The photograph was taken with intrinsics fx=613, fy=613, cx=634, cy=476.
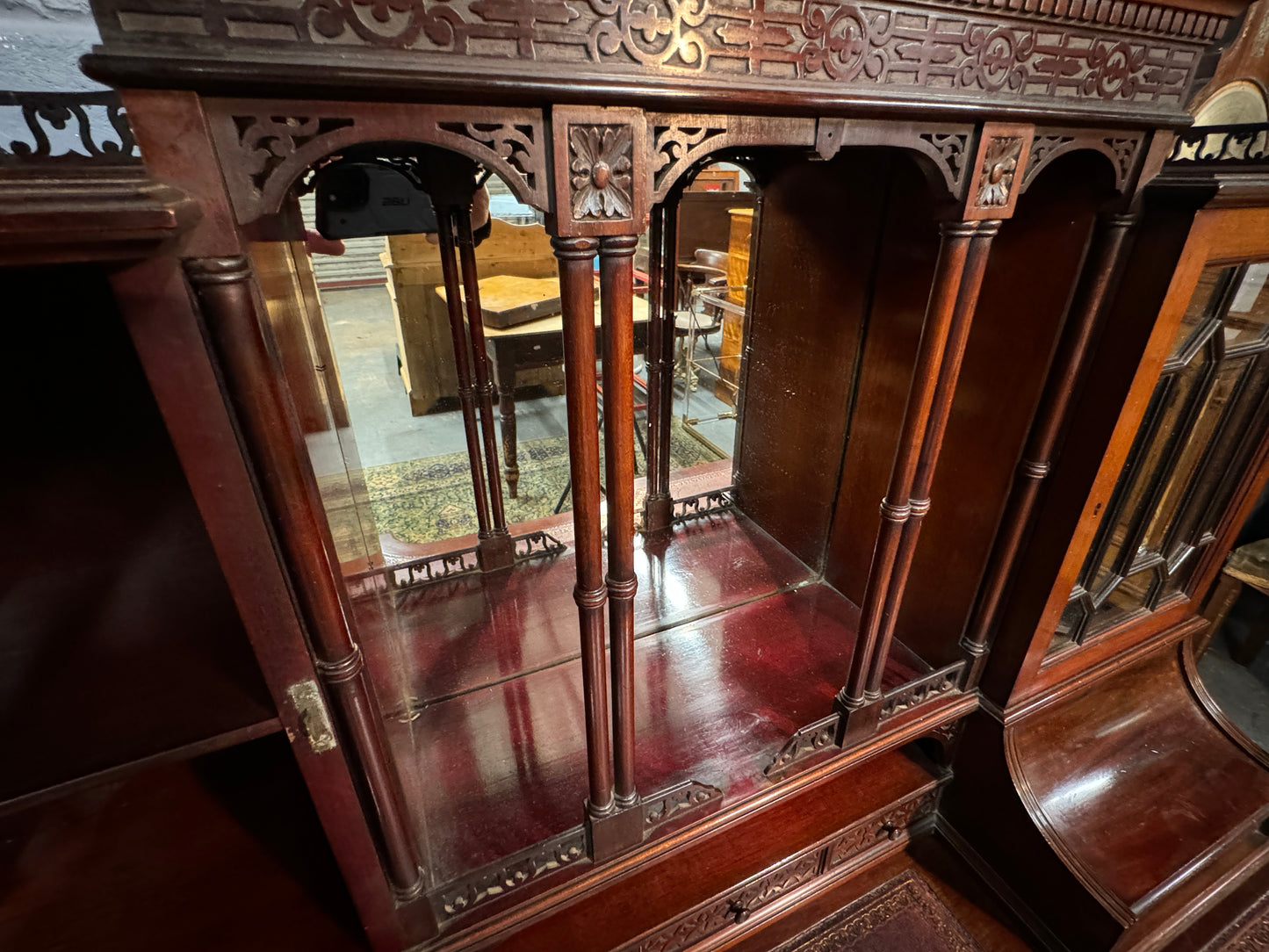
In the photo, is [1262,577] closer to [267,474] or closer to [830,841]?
[830,841]

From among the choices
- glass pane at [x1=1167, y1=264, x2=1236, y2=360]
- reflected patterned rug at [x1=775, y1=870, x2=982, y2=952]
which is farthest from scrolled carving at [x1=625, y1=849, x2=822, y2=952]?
glass pane at [x1=1167, y1=264, x2=1236, y2=360]

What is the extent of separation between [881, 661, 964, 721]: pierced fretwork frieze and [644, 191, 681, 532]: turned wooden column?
0.80 metres

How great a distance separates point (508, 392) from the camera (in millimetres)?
2609

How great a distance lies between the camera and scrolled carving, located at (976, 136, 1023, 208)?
31.0 inches

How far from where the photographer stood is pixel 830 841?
128 centimetres

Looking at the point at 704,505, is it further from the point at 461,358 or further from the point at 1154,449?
the point at 1154,449

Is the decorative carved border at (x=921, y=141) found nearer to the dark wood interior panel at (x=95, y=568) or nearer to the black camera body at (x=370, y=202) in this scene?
the dark wood interior panel at (x=95, y=568)

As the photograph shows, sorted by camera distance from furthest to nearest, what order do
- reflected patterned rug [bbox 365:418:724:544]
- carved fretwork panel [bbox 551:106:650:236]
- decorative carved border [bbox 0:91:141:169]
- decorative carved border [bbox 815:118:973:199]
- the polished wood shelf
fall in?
reflected patterned rug [bbox 365:418:724:544], the polished wood shelf, decorative carved border [bbox 815:118:973:199], carved fretwork panel [bbox 551:106:650:236], decorative carved border [bbox 0:91:141:169]

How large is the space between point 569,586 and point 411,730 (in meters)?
0.53

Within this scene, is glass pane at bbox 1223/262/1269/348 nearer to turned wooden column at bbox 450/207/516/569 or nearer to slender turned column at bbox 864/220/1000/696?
slender turned column at bbox 864/220/1000/696

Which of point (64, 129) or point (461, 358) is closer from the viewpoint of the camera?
point (64, 129)

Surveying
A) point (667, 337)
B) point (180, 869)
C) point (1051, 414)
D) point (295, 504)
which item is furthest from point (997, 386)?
point (180, 869)

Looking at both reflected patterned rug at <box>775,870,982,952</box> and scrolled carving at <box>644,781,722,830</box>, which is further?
reflected patterned rug at <box>775,870,982,952</box>

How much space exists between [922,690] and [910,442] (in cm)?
59
